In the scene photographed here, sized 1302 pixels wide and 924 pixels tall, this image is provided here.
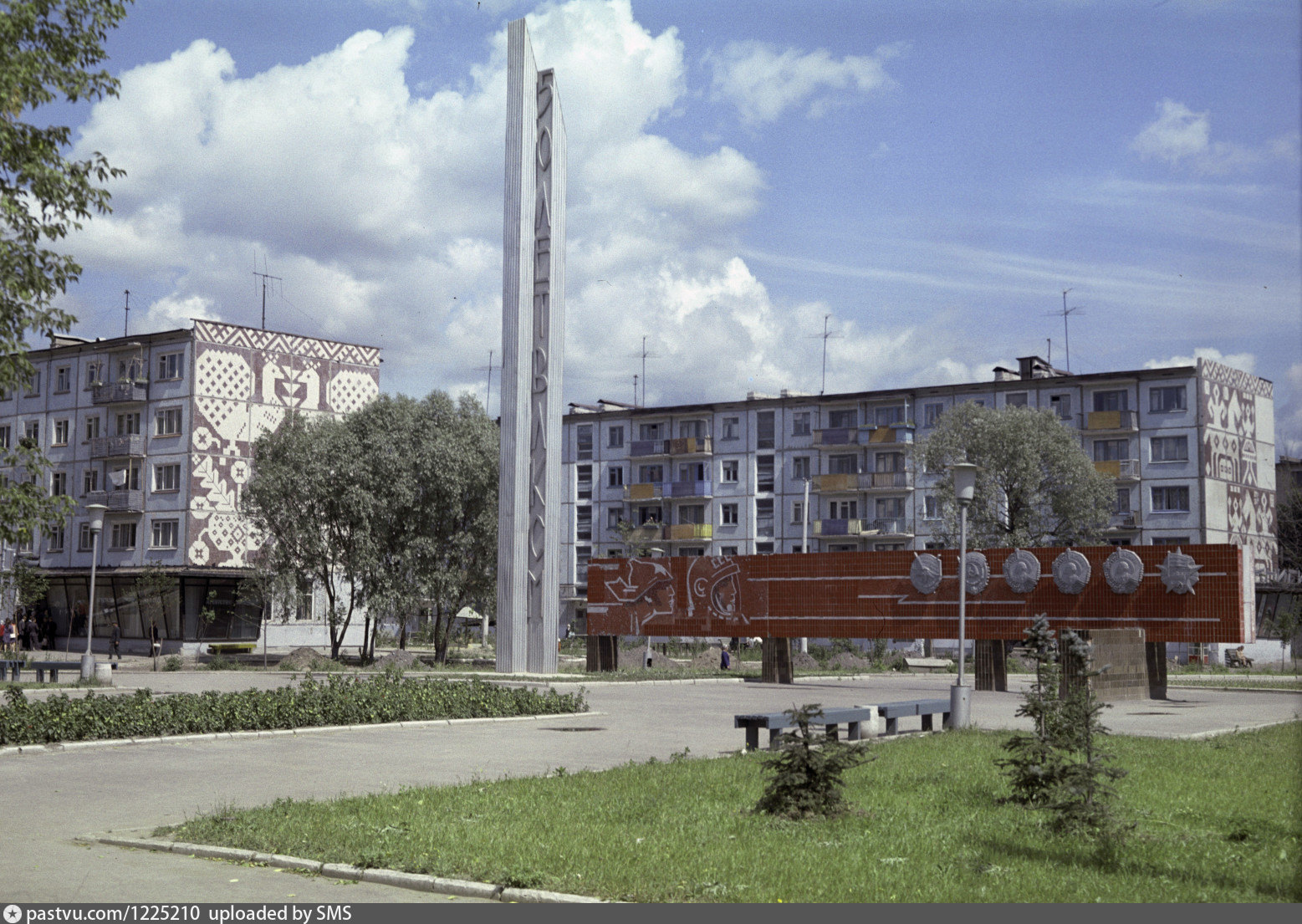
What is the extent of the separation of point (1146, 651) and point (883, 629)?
21.6ft

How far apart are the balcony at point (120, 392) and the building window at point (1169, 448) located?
173 feet

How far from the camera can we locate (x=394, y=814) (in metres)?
10.7

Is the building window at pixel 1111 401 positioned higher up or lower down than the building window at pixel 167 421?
higher up

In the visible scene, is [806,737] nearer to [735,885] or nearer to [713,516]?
[735,885]

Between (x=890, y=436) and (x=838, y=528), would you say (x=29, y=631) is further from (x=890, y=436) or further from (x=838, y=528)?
(x=890, y=436)

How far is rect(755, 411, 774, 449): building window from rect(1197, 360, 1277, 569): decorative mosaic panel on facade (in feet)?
82.5

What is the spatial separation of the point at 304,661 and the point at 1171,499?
1826 inches

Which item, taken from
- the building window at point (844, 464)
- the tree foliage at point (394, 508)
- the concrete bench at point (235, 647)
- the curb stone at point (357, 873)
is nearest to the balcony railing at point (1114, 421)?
the building window at point (844, 464)

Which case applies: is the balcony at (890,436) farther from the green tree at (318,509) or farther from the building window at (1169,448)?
the green tree at (318,509)

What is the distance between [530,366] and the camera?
132 ft

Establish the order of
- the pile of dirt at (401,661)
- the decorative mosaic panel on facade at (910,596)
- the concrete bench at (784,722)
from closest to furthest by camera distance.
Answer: the concrete bench at (784,722) → the decorative mosaic panel on facade at (910,596) → the pile of dirt at (401,661)

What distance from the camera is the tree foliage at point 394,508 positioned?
47469mm

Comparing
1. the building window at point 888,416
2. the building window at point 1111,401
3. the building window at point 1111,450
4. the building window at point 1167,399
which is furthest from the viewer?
the building window at point 888,416

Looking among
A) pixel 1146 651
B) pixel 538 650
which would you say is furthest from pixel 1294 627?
pixel 538 650
